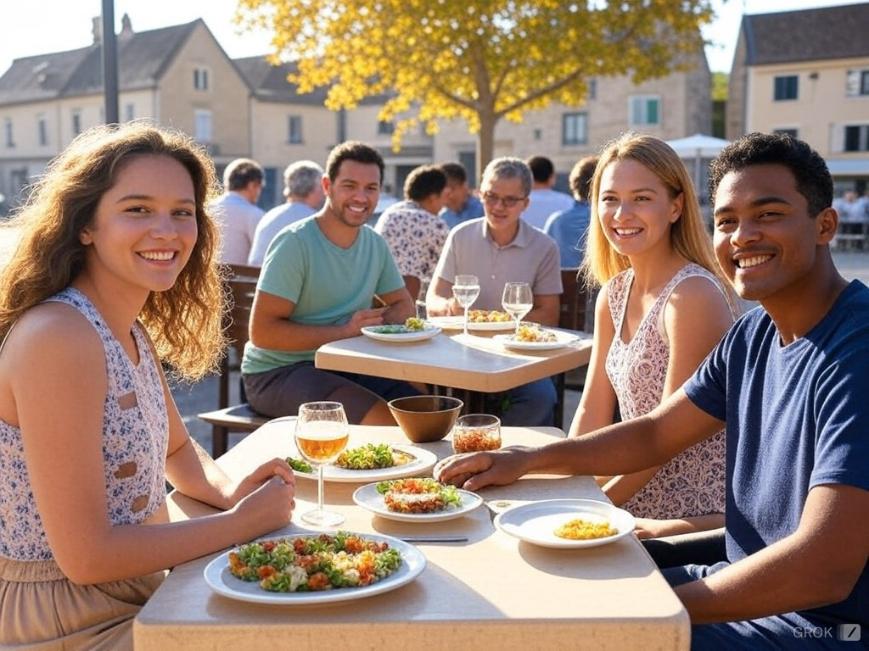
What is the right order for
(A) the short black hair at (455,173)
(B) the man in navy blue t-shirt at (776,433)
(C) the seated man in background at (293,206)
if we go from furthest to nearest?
(A) the short black hair at (455,173) → (C) the seated man in background at (293,206) → (B) the man in navy blue t-shirt at (776,433)

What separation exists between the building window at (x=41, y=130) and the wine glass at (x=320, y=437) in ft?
164

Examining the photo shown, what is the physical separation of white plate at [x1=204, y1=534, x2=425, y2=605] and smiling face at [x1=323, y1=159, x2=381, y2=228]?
3.36 m

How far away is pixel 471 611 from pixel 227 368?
4288 millimetres

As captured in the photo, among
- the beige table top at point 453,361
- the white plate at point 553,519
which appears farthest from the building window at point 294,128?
the white plate at point 553,519

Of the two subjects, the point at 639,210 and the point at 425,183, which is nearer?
the point at 639,210

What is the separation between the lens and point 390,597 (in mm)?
1724

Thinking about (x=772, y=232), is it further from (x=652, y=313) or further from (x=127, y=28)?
(x=127, y=28)

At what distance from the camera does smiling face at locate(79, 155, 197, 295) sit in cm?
222

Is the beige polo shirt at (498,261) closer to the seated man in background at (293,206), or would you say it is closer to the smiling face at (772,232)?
the seated man in background at (293,206)

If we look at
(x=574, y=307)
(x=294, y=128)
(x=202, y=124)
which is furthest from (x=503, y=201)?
(x=294, y=128)

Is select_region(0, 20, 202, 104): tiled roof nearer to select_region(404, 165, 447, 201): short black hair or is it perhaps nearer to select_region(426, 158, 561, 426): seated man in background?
select_region(404, 165, 447, 201): short black hair

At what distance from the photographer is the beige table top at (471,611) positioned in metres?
1.61

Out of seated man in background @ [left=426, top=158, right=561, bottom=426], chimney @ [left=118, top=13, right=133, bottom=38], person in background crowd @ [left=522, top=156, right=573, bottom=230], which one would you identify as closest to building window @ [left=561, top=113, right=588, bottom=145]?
chimney @ [left=118, top=13, right=133, bottom=38]

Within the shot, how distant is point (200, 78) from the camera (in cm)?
4459
